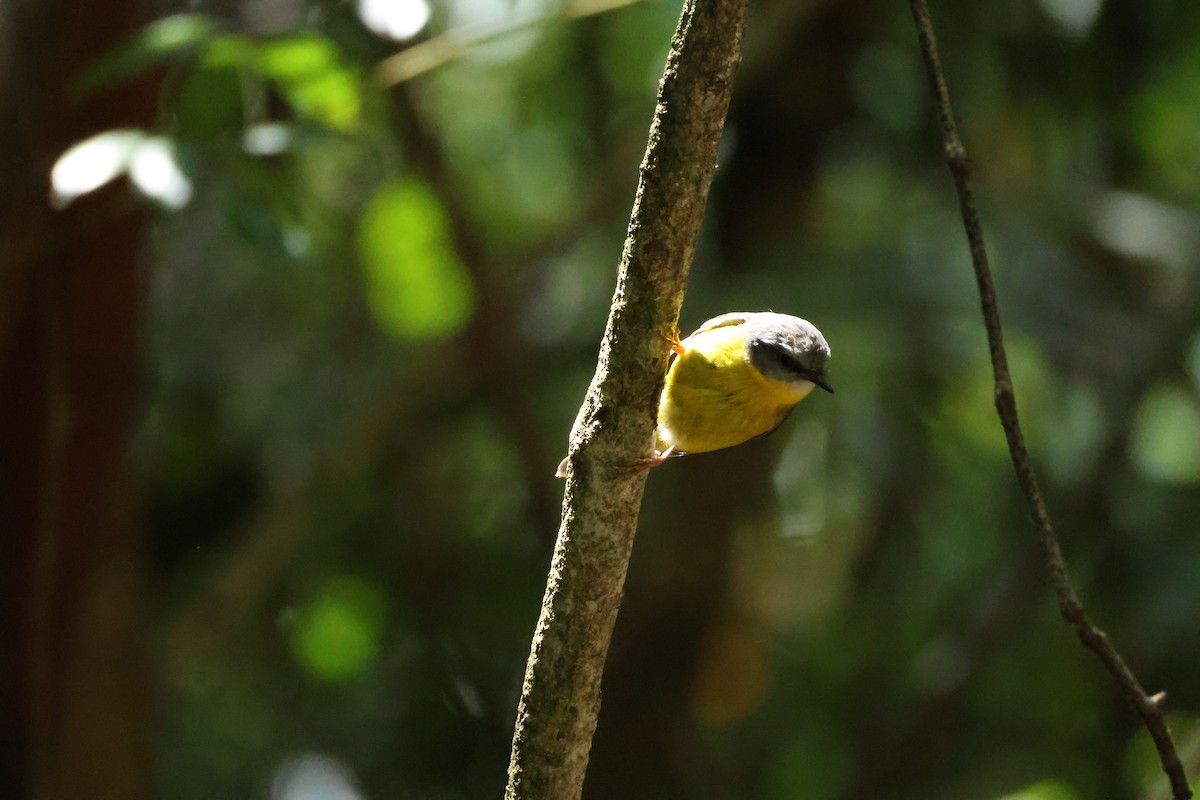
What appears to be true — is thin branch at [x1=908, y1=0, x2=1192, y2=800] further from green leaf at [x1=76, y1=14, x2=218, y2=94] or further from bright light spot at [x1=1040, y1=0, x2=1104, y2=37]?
bright light spot at [x1=1040, y1=0, x2=1104, y2=37]

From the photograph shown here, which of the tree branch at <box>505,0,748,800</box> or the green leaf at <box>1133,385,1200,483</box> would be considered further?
the green leaf at <box>1133,385,1200,483</box>

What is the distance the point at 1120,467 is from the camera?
4453mm

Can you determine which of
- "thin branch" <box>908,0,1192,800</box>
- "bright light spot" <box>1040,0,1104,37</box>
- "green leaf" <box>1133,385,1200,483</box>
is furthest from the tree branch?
"green leaf" <box>1133,385,1200,483</box>

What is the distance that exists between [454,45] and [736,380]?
134 cm

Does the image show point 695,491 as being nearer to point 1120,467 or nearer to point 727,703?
point 727,703

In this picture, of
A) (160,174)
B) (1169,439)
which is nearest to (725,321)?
(160,174)

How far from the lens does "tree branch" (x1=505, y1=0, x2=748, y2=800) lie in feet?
5.51

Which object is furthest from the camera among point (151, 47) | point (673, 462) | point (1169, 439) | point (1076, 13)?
point (1169, 439)

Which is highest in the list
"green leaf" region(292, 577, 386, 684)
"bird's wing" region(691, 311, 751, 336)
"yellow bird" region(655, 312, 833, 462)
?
"bird's wing" region(691, 311, 751, 336)

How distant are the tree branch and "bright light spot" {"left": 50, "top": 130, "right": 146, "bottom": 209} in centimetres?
118

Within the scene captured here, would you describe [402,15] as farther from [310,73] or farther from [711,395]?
[711,395]

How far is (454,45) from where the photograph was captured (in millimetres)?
3346

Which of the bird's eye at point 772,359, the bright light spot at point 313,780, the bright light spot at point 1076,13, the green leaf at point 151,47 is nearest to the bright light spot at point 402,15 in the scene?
the green leaf at point 151,47

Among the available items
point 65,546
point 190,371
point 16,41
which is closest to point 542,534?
point 65,546
